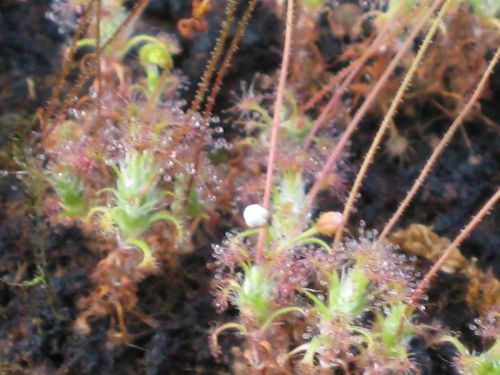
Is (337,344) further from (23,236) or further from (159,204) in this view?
(23,236)

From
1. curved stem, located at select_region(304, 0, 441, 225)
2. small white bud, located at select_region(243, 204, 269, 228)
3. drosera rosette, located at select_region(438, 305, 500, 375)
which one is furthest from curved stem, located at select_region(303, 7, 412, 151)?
drosera rosette, located at select_region(438, 305, 500, 375)

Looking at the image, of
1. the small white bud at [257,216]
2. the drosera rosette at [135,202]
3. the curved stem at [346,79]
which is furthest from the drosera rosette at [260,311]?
the curved stem at [346,79]

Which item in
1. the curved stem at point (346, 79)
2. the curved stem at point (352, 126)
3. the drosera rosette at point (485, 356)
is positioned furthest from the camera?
the curved stem at point (346, 79)

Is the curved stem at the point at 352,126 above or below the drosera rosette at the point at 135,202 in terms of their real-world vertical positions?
above

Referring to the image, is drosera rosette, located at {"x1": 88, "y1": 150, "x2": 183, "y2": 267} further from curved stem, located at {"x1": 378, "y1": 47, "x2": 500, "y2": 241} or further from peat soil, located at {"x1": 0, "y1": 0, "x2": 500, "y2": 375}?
curved stem, located at {"x1": 378, "y1": 47, "x2": 500, "y2": 241}

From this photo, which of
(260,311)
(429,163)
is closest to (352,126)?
(429,163)

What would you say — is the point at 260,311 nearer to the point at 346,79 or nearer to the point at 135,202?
the point at 135,202

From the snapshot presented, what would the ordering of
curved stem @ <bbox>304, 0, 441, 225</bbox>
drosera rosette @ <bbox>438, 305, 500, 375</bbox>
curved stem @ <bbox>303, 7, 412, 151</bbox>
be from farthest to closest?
curved stem @ <bbox>303, 7, 412, 151</bbox> < curved stem @ <bbox>304, 0, 441, 225</bbox> < drosera rosette @ <bbox>438, 305, 500, 375</bbox>

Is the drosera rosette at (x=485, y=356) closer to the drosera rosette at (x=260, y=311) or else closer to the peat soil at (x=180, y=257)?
the peat soil at (x=180, y=257)

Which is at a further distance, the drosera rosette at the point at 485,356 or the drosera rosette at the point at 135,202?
the drosera rosette at the point at 135,202

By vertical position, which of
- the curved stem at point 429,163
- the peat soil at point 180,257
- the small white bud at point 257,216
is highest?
the curved stem at point 429,163
